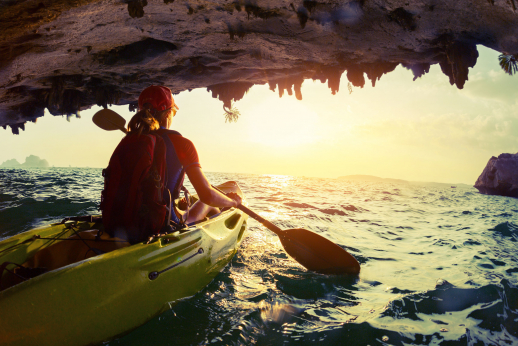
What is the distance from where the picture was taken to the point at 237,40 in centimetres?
691

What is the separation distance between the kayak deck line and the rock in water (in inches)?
1398

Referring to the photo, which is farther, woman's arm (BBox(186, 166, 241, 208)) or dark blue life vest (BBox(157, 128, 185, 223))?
woman's arm (BBox(186, 166, 241, 208))

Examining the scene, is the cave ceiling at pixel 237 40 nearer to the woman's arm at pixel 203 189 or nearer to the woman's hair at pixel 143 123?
the woman's hair at pixel 143 123

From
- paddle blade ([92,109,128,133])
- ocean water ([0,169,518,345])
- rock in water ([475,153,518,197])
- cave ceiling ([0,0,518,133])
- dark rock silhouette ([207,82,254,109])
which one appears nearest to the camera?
ocean water ([0,169,518,345])

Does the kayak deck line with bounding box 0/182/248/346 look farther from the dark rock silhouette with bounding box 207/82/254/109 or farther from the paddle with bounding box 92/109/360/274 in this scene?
the dark rock silhouette with bounding box 207/82/254/109

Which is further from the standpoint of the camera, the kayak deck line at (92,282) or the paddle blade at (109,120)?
the paddle blade at (109,120)

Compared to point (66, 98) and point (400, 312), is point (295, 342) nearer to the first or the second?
point (400, 312)

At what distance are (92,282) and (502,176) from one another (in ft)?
122

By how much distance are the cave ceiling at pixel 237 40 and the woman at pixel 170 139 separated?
382 centimetres

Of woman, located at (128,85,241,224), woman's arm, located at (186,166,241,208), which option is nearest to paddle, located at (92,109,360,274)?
woman's arm, located at (186,166,241,208)

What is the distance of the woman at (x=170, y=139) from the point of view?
240cm

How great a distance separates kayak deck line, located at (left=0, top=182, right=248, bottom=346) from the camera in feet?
5.20

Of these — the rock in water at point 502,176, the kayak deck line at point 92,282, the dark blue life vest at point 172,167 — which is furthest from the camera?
the rock in water at point 502,176

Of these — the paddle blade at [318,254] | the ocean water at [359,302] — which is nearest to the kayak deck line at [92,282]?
the ocean water at [359,302]
